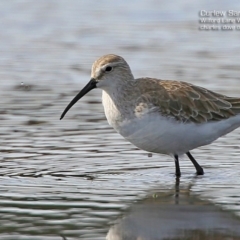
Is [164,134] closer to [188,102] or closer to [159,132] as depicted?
[159,132]

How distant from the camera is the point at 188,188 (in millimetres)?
10602

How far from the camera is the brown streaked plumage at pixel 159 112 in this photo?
10789mm

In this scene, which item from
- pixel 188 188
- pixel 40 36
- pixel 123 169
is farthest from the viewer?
pixel 40 36

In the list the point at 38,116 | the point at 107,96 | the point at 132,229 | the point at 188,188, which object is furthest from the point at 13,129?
the point at 132,229

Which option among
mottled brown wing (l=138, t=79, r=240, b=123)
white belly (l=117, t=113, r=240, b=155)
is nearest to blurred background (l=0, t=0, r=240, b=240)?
white belly (l=117, t=113, r=240, b=155)

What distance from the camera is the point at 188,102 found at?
1134 centimetres

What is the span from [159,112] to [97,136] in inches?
87.6

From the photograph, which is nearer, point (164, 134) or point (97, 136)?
point (164, 134)

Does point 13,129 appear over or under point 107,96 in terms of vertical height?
under

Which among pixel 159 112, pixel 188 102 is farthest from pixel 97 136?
pixel 159 112

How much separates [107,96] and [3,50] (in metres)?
7.81

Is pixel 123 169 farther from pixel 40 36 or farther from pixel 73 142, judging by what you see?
pixel 40 36

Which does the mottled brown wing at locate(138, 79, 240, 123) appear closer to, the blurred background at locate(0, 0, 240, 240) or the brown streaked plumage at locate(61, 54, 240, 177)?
the brown streaked plumage at locate(61, 54, 240, 177)

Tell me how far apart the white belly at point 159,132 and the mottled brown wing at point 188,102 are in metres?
0.11
